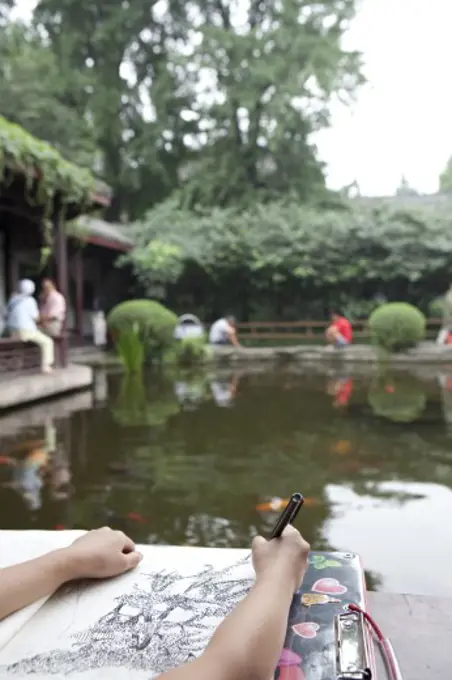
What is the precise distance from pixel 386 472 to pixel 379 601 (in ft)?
9.22

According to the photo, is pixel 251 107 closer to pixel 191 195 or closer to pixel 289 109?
pixel 289 109

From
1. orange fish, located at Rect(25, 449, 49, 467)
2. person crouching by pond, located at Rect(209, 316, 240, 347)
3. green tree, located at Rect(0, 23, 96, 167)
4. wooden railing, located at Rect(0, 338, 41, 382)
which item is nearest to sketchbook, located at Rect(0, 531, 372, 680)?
orange fish, located at Rect(25, 449, 49, 467)

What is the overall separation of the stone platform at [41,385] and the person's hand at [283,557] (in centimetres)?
636

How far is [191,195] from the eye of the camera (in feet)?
76.4

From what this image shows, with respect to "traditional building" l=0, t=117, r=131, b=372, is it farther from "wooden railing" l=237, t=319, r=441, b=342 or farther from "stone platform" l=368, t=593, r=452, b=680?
"stone platform" l=368, t=593, r=452, b=680

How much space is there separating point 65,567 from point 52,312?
8.73 metres

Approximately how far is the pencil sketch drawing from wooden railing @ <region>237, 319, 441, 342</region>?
1732 cm

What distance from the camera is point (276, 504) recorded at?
3.84m

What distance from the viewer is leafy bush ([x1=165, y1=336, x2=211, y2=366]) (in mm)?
14461

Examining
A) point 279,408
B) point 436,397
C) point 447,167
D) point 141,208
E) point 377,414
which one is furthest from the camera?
point 447,167

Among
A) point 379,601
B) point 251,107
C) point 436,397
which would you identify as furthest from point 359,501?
point 251,107

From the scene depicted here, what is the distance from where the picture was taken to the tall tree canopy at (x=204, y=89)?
74.2 ft

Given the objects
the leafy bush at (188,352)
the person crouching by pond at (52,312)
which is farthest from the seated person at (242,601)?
the leafy bush at (188,352)

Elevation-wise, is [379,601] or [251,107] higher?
[251,107]
